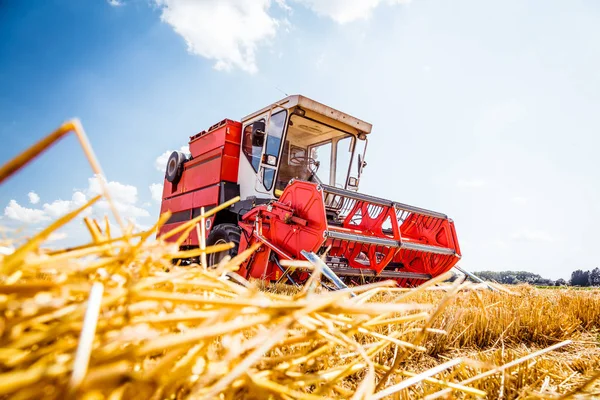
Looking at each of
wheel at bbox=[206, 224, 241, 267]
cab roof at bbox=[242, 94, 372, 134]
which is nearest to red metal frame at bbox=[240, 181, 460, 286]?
wheel at bbox=[206, 224, 241, 267]

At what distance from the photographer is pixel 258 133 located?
5.64m

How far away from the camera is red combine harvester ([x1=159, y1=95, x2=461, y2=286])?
3.94 meters

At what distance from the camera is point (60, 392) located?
36 cm

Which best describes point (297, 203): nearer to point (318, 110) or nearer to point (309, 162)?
point (318, 110)

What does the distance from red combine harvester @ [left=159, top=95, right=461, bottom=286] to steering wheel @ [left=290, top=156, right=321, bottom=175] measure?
2 centimetres

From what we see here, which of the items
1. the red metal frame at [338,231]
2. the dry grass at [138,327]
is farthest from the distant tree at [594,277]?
the dry grass at [138,327]

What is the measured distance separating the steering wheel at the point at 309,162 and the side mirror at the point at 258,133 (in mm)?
1217

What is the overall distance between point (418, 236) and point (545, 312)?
2.86 metres

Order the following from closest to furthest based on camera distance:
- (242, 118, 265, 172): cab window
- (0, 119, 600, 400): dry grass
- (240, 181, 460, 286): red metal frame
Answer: (0, 119, 600, 400): dry grass < (240, 181, 460, 286): red metal frame < (242, 118, 265, 172): cab window

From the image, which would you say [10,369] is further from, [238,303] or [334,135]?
[334,135]

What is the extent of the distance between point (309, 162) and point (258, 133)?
159 centimetres

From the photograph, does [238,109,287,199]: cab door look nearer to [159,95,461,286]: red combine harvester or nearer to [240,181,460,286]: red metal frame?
[159,95,461,286]: red combine harvester

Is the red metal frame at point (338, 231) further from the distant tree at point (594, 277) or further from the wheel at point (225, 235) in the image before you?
the distant tree at point (594, 277)

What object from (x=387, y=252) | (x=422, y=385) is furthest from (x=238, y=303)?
(x=387, y=252)
